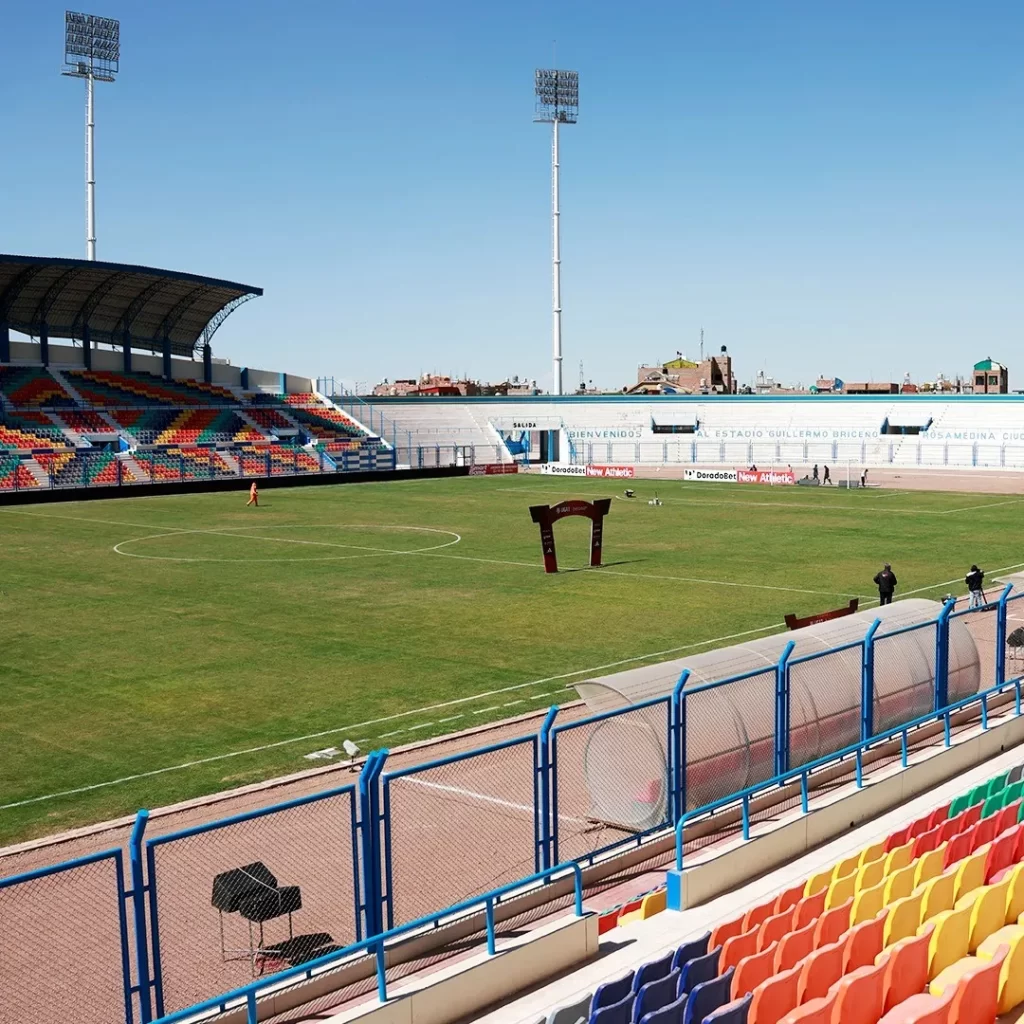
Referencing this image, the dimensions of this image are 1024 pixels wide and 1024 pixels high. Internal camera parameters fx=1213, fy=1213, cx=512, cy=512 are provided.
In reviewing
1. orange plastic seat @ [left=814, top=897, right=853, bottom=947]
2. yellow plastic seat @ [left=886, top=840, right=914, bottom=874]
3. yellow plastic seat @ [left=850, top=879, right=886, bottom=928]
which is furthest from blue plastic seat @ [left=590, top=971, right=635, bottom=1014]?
yellow plastic seat @ [left=886, top=840, right=914, bottom=874]

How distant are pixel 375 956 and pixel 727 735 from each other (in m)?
5.15

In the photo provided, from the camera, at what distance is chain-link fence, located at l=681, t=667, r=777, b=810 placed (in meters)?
12.9

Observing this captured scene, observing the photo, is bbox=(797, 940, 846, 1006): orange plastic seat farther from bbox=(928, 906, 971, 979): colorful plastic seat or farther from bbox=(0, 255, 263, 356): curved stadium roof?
bbox=(0, 255, 263, 356): curved stadium roof

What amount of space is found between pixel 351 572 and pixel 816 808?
23349mm

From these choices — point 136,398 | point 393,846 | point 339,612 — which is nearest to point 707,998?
point 393,846

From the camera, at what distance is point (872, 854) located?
11.4m

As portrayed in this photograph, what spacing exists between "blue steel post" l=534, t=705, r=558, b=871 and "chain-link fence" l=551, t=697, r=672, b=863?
712 mm

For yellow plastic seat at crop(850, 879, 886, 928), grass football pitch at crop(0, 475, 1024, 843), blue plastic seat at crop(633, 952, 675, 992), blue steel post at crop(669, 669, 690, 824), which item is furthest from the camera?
grass football pitch at crop(0, 475, 1024, 843)

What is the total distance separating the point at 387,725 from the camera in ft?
60.7

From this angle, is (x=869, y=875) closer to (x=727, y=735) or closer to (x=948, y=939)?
(x=948, y=939)

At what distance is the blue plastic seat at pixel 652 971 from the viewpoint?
8312 mm

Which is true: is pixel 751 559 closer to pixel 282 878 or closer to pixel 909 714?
pixel 909 714

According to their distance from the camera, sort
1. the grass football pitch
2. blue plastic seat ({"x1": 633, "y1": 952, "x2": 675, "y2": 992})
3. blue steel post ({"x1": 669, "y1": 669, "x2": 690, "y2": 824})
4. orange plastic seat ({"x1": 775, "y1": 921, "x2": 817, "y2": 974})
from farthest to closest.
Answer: the grass football pitch
blue steel post ({"x1": 669, "y1": 669, "x2": 690, "y2": 824})
orange plastic seat ({"x1": 775, "y1": 921, "x2": 817, "y2": 974})
blue plastic seat ({"x1": 633, "y1": 952, "x2": 675, "y2": 992})

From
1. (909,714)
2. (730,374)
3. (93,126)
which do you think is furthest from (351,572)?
(730,374)
